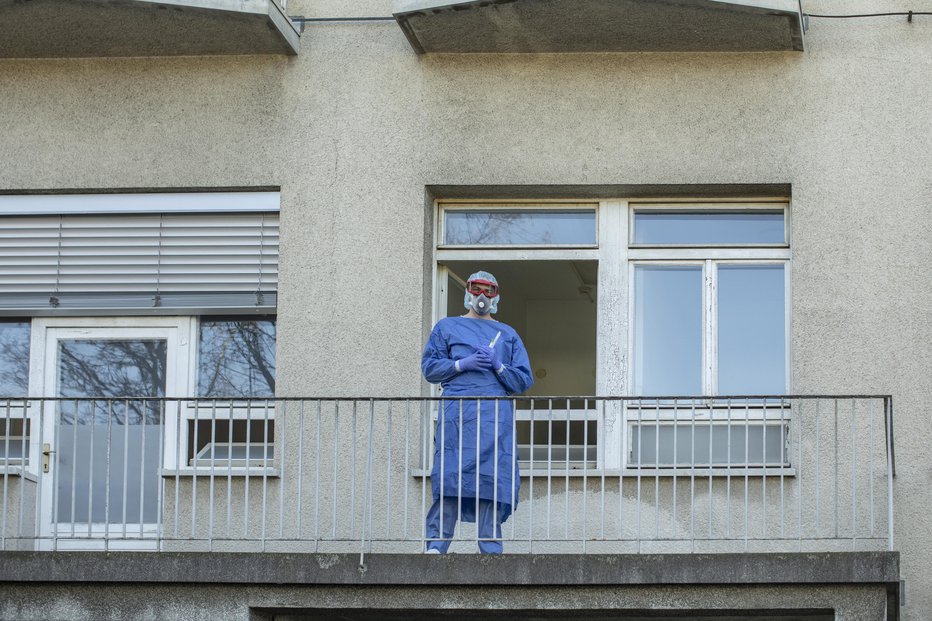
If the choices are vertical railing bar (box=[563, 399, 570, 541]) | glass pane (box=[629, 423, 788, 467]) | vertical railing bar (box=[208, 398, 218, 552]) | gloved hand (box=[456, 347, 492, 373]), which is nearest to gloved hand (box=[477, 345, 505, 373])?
gloved hand (box=[456, 347, 492, 373])

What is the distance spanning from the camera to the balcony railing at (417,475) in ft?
34.1

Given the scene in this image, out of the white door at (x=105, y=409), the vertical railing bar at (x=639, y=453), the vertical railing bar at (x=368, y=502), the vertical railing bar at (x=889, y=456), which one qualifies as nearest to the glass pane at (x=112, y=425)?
the white door at (x=105, y=409)

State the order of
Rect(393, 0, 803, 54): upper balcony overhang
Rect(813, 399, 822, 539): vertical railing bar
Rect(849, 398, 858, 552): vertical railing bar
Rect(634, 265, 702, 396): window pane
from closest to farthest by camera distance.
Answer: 1. Rect(849, 398, 858, 552): vertical railing bar
2. Rect(813, 399, 822, 539): vertical railing bar
3. Rect(393, 0, 803, 54): upper balcony overhang
4. Rect(634, 265, 702, 396): window pane

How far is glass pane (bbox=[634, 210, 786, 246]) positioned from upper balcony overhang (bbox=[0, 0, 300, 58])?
2.35 meters

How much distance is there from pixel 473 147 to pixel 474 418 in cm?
209

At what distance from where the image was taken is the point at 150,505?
11.2m

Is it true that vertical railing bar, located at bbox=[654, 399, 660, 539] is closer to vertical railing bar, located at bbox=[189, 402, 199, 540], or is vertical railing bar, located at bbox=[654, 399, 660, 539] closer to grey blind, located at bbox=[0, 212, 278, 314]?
vertical railing bar, located at bbox=[189, 402, 199, 540]

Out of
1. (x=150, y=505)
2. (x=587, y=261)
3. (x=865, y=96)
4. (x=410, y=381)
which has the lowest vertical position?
(x=150, y=505)

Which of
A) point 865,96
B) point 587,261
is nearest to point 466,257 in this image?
point 587,261

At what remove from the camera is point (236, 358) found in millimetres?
11539

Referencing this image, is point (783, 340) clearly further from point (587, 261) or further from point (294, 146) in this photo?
point (294, 146)

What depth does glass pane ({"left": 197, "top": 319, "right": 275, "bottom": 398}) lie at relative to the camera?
11.5m

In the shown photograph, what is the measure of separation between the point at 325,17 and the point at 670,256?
2.52 m

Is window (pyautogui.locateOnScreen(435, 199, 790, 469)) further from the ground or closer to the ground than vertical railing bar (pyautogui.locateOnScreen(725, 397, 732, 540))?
further from the ground
